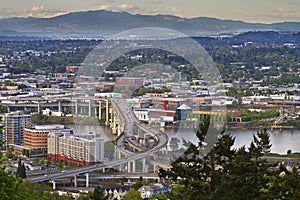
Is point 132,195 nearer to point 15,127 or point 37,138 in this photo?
point 37,138

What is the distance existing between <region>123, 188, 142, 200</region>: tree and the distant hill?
12.9 meters

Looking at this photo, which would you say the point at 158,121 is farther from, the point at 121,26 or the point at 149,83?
the point at 121,26

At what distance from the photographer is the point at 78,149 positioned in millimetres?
8133

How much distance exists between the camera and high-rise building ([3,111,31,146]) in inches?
400

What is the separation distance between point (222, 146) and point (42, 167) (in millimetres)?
4729

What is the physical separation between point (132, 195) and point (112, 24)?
62.8 ft

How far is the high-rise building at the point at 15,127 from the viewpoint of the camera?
1016 centimetres

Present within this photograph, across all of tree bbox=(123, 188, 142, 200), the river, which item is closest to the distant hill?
the river

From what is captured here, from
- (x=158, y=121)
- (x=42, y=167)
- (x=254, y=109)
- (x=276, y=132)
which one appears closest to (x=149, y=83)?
(x=254, y=109)

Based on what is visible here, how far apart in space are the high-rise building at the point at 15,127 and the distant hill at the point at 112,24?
334 inches

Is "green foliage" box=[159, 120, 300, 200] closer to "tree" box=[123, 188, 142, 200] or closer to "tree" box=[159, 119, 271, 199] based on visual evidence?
"tree" box=[159, 119, 271, 199]

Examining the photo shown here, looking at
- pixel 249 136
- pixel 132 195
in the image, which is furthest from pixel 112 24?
pixel 132 195

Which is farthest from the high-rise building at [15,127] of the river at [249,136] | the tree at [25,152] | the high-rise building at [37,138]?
the tree at [25,152]

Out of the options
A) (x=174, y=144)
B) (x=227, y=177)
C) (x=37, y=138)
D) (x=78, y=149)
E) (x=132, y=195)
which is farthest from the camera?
(x=37, y=138)
